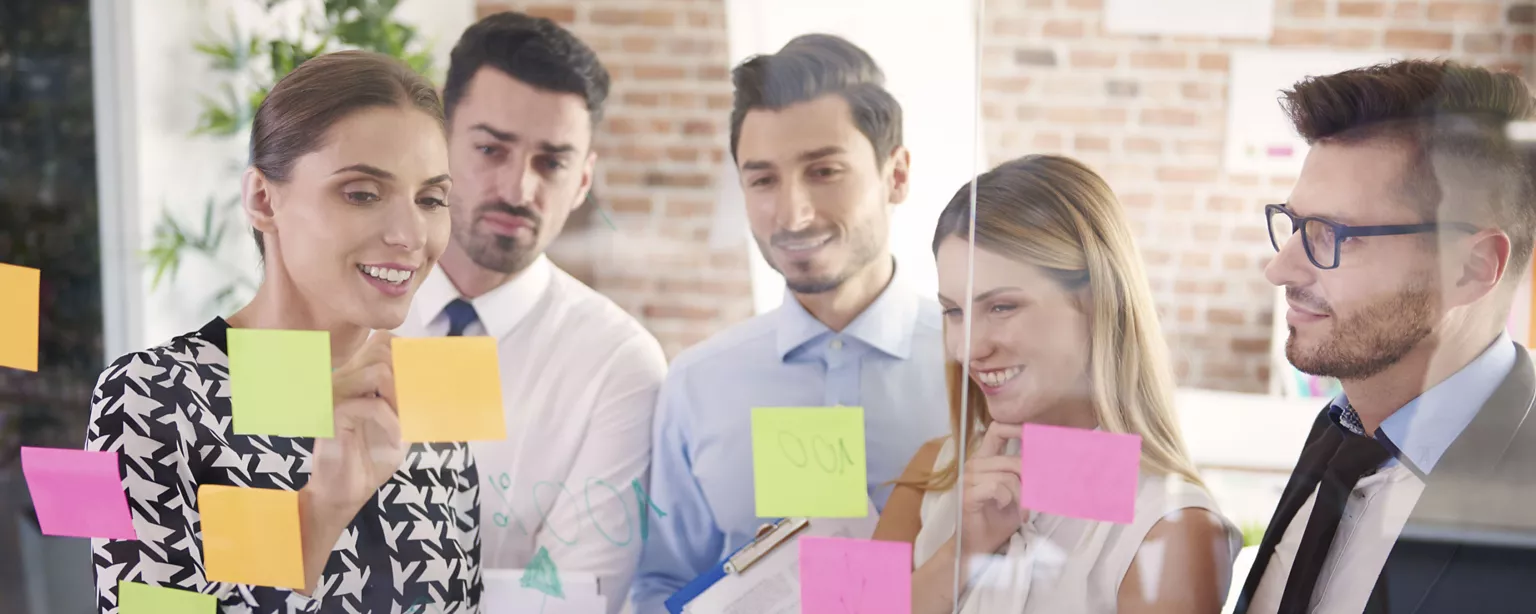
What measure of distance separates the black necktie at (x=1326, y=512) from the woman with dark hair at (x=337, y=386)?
1046 millimetres

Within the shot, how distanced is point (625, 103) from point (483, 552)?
65 cm

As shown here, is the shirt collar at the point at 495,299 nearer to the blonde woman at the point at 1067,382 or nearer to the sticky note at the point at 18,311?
the blonde woman at the point at 1067,382

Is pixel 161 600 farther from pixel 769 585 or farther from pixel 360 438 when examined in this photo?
pixel 769 585

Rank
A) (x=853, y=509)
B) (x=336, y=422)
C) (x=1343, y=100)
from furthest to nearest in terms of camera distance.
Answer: (x=336, y=422), (x=853, y=509), (x=1343, y=100)

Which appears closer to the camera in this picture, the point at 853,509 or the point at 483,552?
the point at 853,509

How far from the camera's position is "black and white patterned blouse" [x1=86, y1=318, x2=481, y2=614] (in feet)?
4.76

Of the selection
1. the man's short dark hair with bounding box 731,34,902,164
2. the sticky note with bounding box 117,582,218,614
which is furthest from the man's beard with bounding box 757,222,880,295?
the sticky note with bounding box 117,582,218,614

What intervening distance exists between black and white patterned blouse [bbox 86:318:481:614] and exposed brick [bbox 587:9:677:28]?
0.61m

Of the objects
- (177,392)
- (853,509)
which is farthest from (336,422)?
(853,509)

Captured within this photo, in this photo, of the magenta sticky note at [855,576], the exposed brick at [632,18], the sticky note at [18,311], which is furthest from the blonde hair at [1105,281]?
the sticky note at [18,311]

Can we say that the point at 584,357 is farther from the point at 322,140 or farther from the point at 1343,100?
the point at 1343,100

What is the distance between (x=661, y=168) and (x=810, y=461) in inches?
16.9

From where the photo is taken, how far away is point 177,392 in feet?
4.78

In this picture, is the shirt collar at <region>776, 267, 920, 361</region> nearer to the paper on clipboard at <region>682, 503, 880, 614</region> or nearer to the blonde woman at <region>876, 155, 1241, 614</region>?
the blonde woman at <region>876, 155, 1241, 614</region>
